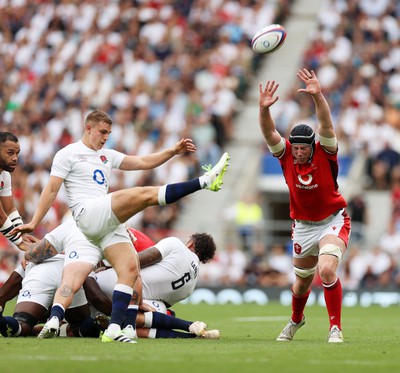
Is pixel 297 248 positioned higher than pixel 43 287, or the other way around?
pixel 297 248

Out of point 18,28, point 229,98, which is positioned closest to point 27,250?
point 229,98

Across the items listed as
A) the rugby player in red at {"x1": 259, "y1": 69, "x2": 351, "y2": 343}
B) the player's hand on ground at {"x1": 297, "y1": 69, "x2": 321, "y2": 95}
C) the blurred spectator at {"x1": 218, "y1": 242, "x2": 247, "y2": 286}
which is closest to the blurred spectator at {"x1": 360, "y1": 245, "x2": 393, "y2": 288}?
the blurred spectator at {"x1": 218, "y1": 242, "x2": 247, "y2": 286}

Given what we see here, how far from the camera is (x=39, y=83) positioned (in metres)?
28.9

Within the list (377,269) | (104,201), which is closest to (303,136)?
(104,201)

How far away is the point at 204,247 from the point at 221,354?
3030 millimetres

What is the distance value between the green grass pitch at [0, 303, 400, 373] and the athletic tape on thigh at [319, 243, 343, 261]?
885mm

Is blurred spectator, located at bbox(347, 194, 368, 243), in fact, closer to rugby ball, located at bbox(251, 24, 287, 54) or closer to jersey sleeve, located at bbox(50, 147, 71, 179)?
rugby ball, located at bbox(251, 24, 287, 54)

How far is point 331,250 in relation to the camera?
35.6 ft

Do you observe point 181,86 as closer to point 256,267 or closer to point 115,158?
point 256,267

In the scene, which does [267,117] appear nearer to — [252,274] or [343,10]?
[252,274]

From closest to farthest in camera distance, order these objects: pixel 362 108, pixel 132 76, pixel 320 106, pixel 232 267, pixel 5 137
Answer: pixel 320 106
pixel 5 137
pixel 232 267
pixel 362 108
pixel 132 76

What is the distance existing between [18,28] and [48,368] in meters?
24.3

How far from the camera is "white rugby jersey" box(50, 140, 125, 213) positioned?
11461mm

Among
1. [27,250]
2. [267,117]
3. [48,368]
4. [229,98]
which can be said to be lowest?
[48,368]
